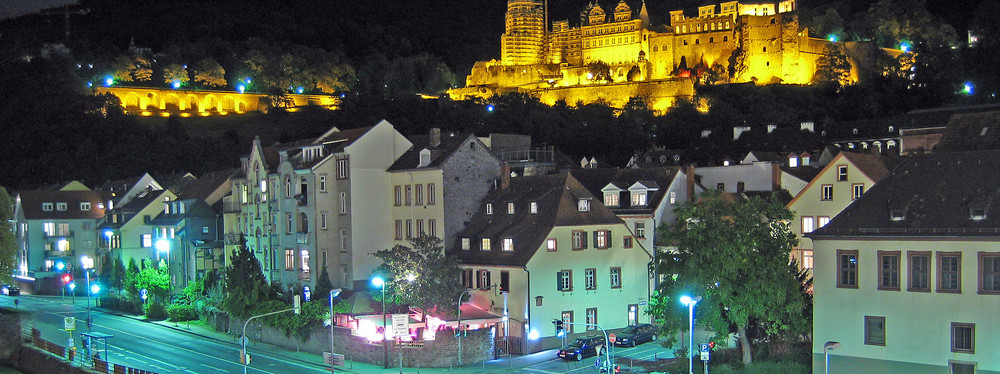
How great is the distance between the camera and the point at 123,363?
5866cm

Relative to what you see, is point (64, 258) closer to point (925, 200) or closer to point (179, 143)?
point (179, 143)

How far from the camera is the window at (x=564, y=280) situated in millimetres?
62688

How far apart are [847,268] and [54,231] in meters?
84.3

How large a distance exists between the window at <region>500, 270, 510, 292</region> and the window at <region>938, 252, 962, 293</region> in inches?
1007

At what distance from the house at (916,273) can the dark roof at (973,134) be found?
3.45 m

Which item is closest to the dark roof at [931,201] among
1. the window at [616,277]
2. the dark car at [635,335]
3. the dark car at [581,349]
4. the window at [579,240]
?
the dark car at [581,349]

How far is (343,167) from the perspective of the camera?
70.4m

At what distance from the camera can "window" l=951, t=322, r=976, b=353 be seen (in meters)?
41.6

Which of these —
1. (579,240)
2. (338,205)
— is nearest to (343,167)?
(338,205)

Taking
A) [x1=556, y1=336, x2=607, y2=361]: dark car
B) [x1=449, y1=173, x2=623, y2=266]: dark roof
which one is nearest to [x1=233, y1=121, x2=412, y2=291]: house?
[x1=449, y1=173, x2=623, y2=266]: dark roof

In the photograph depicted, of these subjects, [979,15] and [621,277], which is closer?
[621,277]

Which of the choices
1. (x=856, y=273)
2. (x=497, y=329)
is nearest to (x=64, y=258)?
(x=497, y=329)

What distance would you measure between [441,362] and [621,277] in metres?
14.3

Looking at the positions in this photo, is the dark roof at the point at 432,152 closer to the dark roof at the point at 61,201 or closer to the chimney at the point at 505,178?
the chimney at the point at 505,178
